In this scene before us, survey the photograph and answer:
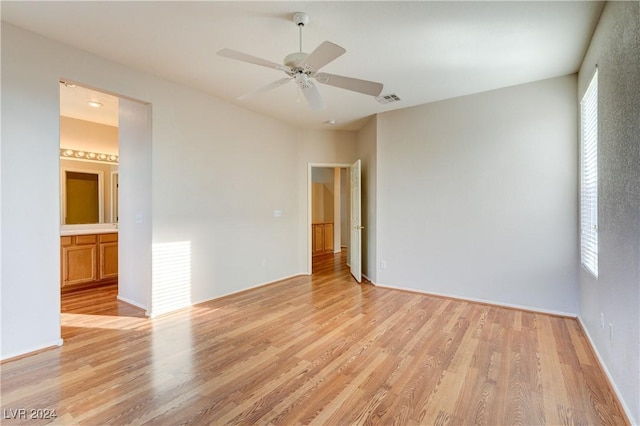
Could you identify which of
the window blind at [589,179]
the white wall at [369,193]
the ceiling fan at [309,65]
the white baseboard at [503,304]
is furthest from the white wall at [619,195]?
the white wall at [369,193]

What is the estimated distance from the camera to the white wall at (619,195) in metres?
1.69

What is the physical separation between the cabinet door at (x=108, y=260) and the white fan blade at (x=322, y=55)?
14.5ft

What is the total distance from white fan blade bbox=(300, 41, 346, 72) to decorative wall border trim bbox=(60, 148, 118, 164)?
4.69m

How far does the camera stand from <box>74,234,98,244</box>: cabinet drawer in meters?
4.38

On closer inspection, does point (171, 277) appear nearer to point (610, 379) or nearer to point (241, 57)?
point (241, 57)

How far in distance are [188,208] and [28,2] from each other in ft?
7.24

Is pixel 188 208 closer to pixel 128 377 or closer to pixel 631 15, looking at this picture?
pixel 128 377

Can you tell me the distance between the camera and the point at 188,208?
12.2 feet

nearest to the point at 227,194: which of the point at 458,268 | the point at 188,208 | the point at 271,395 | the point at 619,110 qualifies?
the point at 188,208

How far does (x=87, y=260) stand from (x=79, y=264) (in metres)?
0.11

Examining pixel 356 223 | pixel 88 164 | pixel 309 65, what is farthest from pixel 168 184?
pixel 356 223

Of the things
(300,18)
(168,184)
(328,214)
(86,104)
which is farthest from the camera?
(328,214)

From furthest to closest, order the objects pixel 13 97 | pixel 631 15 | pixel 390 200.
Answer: pixel 390 200
pixel 13 97
pixel 631 15

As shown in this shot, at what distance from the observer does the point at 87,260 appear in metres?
4.47
